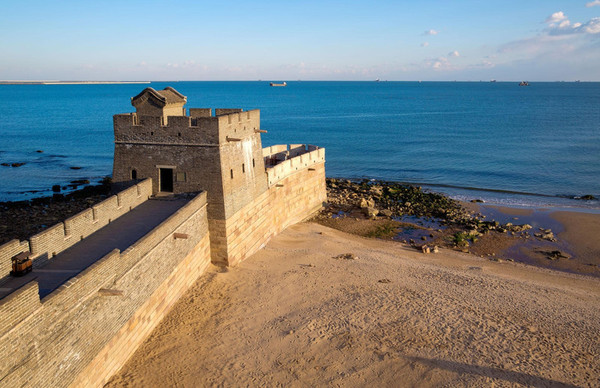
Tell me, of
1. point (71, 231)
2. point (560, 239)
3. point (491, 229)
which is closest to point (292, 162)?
point (491, 229)

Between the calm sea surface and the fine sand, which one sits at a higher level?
the fine sand

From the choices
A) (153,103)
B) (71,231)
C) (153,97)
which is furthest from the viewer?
(153,103)

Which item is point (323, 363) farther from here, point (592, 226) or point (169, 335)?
point (592, 226)

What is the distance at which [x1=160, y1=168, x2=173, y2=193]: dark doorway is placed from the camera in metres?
18.6

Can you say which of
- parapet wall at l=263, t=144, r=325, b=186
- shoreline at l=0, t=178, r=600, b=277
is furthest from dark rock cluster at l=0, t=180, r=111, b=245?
parapet wall at l=263, t=144, r=325, b=186

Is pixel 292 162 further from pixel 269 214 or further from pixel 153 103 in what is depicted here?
pixel 153 103

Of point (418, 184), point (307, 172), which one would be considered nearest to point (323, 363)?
point (307, 172)

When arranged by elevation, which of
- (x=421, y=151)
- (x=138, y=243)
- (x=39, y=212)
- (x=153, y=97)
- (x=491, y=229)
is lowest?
(x=491, y=229)

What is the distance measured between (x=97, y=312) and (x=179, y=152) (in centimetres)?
860

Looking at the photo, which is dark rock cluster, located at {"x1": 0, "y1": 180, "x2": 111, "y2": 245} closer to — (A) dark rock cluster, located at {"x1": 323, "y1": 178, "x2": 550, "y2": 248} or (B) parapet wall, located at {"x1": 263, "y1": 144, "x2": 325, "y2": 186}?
(B) parapet wall, located at {"x1": 263, "y1": 144, "x2": 325, "y2": 186}

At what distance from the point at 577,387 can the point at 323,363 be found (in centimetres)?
711

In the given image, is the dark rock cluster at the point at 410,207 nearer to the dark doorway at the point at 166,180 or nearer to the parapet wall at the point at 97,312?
the dark doorway at the point at 166,180

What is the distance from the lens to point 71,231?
13398 mm

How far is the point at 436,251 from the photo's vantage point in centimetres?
2473
